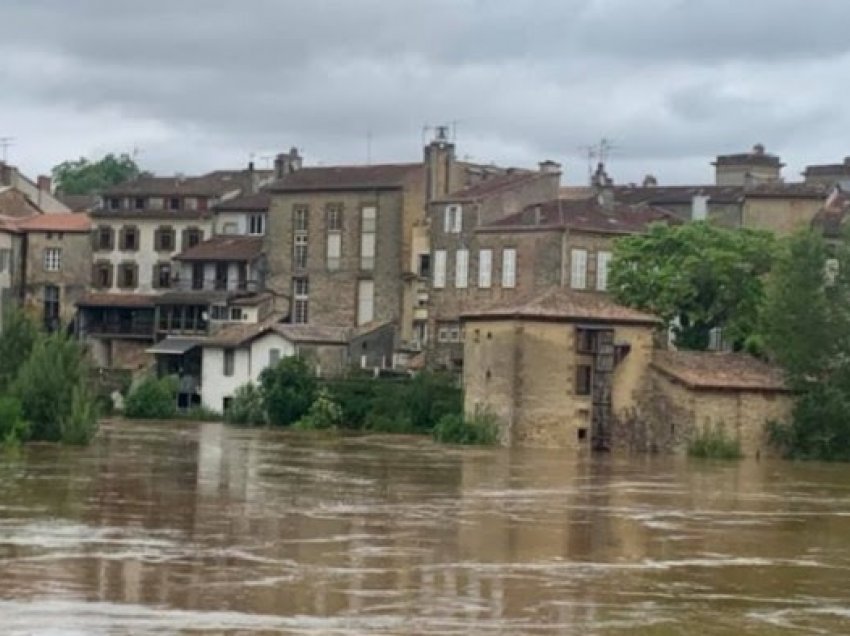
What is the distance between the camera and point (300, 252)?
10262 cm

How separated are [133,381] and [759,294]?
32263mm

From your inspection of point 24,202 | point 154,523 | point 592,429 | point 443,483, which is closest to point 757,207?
point 592,429

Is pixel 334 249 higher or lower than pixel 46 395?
higher

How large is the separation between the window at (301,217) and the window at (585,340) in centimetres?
2903

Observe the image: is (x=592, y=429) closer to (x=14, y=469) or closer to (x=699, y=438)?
(x=699, y=438)

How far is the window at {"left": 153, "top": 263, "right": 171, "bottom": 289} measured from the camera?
365 feet

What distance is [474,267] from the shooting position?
94.3 metres

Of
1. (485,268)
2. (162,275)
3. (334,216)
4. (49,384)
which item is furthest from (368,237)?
(49,384)

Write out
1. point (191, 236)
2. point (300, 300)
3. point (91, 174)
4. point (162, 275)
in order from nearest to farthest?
point (300, 300)
point (162, 275)
point (191, 236)
point (91, 174)

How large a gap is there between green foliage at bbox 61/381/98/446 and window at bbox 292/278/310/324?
3862 centimetres

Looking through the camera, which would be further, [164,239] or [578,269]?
[164,239]

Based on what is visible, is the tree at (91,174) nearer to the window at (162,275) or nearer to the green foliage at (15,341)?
the window at (162,275)

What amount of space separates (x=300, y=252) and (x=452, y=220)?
10.3 metres

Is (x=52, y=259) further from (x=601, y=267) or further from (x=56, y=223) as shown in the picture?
(x=601, y=267)
